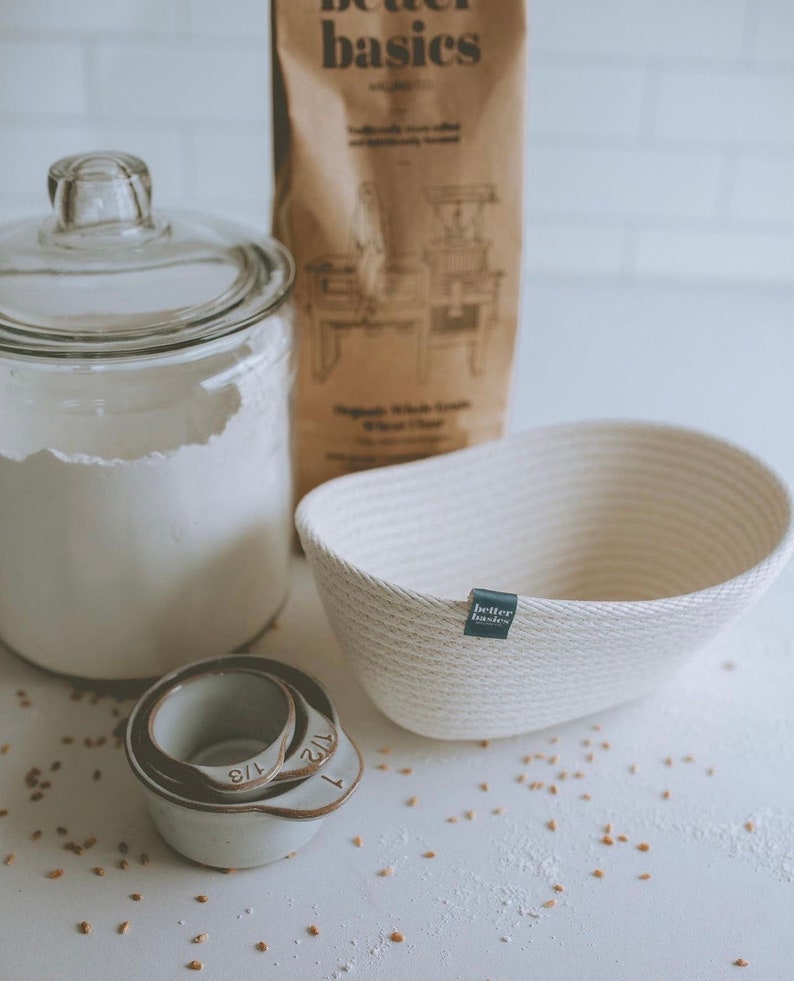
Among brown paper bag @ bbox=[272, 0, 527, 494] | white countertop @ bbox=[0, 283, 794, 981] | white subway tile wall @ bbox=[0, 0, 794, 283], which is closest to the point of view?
white countertop @ bbox=[0, 283, 794, 981]

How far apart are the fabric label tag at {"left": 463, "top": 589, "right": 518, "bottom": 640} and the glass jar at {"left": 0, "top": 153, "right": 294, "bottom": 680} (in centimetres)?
19

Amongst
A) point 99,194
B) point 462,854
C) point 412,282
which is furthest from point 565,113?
point 462,854

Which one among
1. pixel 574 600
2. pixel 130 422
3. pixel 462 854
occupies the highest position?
pixel 130 422

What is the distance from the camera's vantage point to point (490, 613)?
57cm

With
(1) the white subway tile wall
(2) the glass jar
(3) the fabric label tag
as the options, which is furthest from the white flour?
(1) the white subway tile wall

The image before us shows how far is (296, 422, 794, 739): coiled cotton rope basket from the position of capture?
59 cm

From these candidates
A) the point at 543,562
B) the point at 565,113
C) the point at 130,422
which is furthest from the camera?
the point at 565,113

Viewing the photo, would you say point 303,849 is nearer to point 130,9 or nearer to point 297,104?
point 297,104

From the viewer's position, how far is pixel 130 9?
Result: 100 cm

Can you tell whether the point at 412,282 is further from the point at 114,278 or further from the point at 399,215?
the point at 114,278

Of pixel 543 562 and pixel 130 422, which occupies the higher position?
pixel 130 422

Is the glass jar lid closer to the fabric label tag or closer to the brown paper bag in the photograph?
the brown paper bag

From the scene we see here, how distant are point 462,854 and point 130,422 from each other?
0.34m

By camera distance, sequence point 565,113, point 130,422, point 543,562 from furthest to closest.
Result: point 565,113
point 543,562
point 130,422
